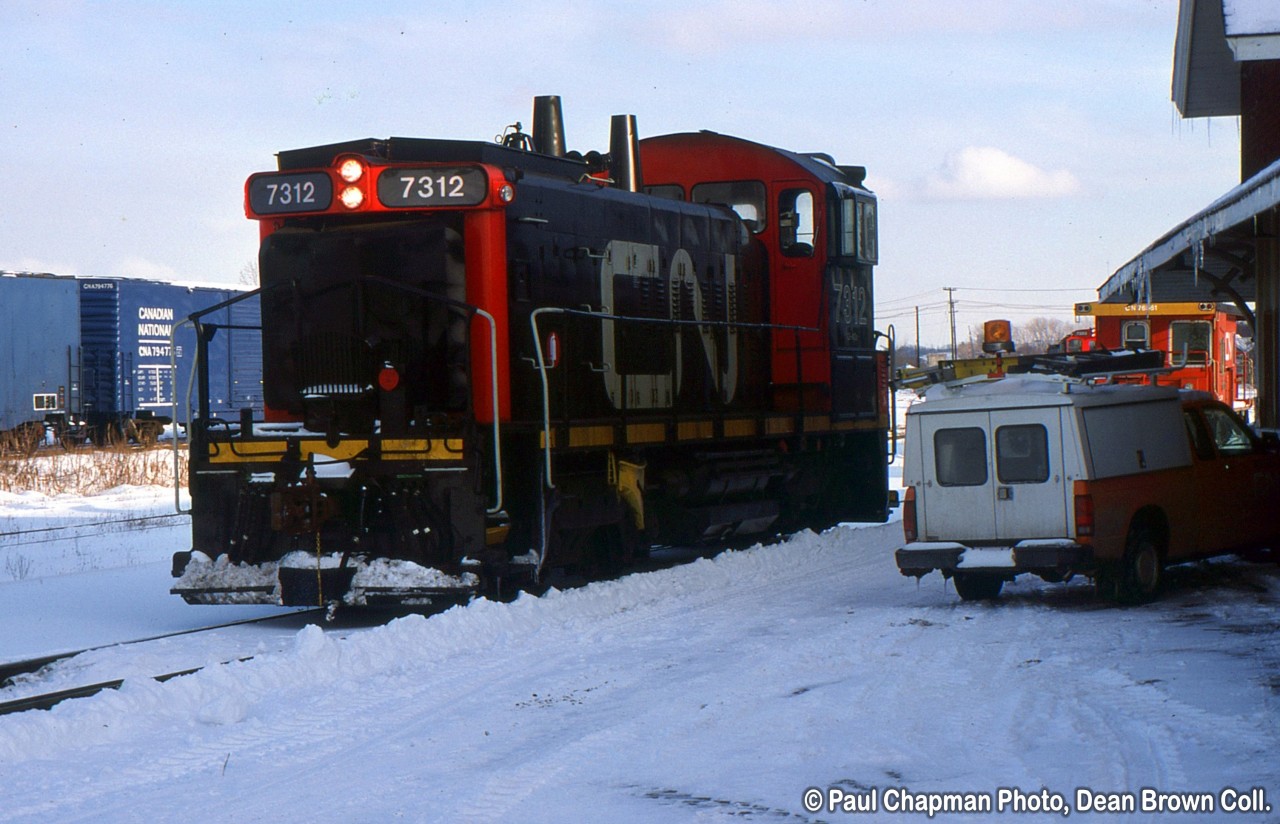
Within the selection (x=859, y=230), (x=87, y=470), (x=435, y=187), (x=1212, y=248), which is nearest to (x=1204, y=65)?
(x=1212, y=248)

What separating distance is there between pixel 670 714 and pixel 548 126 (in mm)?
8315

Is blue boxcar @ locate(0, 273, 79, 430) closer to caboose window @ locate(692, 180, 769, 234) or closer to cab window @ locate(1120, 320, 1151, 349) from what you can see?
caboose window @ locate(692, 180, 769, 234)

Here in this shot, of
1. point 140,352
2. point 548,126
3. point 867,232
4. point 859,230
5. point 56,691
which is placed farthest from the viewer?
point 140,352

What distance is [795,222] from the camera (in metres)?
16.3

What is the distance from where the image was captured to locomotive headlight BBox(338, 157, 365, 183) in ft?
38.1

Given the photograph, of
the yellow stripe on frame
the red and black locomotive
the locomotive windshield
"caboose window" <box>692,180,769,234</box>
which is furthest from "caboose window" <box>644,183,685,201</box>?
the yellow stripe on frame

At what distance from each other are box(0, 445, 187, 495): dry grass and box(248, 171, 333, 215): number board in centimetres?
1235

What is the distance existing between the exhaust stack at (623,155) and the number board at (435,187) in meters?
3.58

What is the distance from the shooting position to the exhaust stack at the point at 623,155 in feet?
48.6

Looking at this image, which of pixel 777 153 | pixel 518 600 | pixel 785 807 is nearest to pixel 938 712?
pixel 785 807

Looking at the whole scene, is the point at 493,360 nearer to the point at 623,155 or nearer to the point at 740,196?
the point at 623,155

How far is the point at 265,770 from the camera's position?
6613mm

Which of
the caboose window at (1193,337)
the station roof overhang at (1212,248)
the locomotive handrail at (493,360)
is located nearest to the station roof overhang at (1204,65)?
the station roof overhang at (1212,248)

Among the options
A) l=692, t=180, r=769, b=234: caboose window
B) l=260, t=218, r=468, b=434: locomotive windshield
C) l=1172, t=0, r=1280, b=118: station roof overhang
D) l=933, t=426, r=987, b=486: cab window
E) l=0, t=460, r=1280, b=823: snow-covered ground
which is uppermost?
l=1172, t=0, r=1280, b=118: station roof overhang
